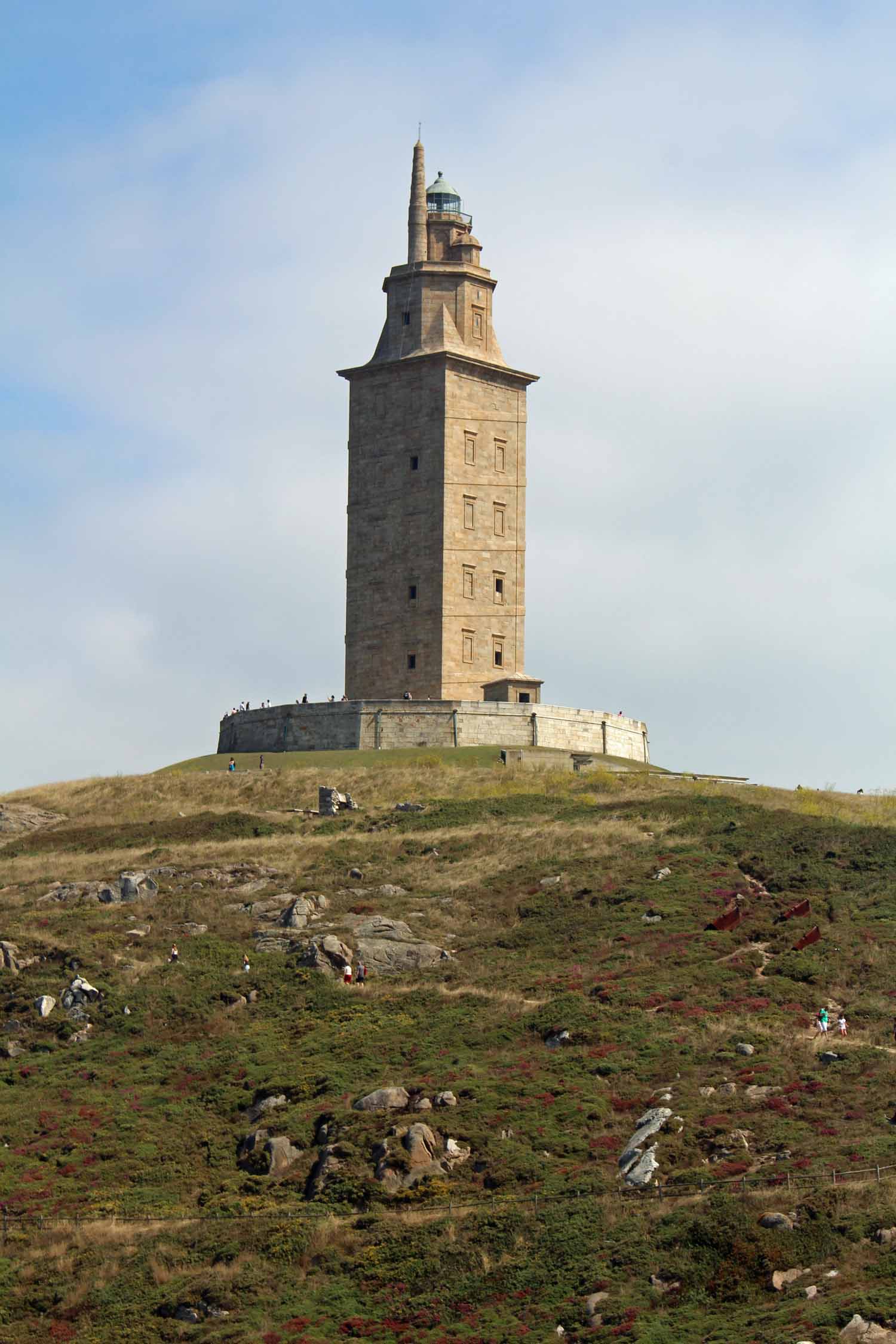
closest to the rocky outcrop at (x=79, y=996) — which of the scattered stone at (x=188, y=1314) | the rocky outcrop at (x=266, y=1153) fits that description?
the rocky outcrop at (x=266, y=1153)

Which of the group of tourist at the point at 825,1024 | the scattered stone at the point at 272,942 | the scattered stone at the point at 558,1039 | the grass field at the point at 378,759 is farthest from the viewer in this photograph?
the grass field at the point at 378,759

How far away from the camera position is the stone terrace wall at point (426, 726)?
73500mm

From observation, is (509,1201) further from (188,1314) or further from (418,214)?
(418,214)

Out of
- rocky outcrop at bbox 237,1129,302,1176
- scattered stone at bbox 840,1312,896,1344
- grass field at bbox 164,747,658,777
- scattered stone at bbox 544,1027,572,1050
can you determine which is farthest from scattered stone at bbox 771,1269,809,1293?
grass field at bbox 164,747,658,777

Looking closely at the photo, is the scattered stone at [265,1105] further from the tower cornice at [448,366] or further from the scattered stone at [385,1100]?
the tower cornice at [448,366]

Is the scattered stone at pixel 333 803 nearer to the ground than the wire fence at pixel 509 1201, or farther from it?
farther from it

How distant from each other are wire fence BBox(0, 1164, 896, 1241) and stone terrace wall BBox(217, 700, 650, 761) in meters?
38.8

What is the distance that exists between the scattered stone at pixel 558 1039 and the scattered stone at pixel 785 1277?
12.7 m

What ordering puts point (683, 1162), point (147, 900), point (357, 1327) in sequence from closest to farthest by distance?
point (357, 1327), point (683, 1162), point (147, 900)

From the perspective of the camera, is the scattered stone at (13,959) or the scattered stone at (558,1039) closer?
the scattered stone at (558,1039)

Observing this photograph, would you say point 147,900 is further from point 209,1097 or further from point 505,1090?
point 505,1090

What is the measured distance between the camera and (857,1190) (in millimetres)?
30266

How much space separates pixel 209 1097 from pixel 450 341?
45104mm

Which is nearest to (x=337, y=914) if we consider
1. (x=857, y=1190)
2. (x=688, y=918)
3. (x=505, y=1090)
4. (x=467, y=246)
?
(x=688, y=918)
